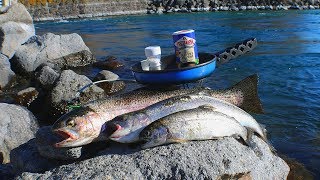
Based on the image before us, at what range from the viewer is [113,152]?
4.41 meters

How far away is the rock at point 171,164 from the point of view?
3.98 metres

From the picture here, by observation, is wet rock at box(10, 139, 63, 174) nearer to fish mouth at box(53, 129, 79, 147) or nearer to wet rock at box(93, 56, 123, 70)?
fish mouth at box(53, 129, 79, 147)

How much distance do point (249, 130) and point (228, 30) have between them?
19573 millimetres

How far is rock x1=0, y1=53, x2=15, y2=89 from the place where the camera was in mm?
11617

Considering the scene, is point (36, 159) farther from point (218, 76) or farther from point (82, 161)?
point (218, 76)

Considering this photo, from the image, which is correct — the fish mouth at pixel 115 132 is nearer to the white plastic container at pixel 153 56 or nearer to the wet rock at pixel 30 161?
the wet rock at pixel 30 161

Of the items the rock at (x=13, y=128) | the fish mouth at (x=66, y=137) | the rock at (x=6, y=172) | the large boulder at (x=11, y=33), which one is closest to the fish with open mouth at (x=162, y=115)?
the fish mouth at (x=66, y=137)

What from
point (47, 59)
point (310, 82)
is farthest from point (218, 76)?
point (47, 59)

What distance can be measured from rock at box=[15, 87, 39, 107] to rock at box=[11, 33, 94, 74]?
10.0ft

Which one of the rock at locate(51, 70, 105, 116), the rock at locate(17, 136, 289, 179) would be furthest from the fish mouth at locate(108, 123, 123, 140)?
the rock at locate(51, 70, 105, 116)

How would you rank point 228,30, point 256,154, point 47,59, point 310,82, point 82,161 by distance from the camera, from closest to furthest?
point 82,161 < point 256,154 < point 310,82 < point 47,59 < point 228,30

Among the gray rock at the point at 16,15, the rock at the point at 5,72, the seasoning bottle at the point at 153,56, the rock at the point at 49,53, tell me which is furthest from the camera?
the gray rock at the point at 16,15

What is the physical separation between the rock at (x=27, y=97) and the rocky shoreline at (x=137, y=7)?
3365cm

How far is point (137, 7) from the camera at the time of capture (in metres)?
45.9
